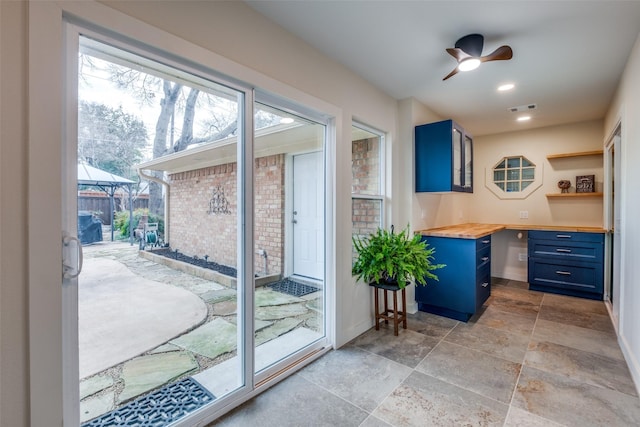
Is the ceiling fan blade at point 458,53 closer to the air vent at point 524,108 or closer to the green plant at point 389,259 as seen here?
the green plant at point 389,259

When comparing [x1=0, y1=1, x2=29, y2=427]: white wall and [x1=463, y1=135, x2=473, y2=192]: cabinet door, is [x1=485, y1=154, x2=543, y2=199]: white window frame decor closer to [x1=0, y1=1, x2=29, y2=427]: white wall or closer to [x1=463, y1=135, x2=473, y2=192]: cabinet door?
[x1=463, y1=135, x2=473, y2=192]: cabinet door

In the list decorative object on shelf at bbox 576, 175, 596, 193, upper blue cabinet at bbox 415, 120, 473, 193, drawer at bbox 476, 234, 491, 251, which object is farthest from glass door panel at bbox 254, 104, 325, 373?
decorative object on shelf at bbox 576, 175, 596, 193

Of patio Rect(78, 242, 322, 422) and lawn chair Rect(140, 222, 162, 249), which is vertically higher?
lawn chair Rect(140, 222, 162, 249)

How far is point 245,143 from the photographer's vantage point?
1888mm

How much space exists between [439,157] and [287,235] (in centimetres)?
185

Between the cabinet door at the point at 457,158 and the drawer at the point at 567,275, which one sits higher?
the cabinet door at the point at 457,158

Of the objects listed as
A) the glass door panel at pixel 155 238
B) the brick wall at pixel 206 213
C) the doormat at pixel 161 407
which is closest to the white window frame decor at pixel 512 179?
the brick wall at pixel 206 213

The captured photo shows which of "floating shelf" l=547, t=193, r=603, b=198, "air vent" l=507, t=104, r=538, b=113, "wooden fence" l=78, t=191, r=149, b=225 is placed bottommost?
"wooden fence" l=78, t=191, r=149, b=225

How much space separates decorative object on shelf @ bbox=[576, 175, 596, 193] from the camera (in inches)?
163

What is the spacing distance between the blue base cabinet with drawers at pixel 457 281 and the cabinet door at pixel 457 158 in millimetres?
649

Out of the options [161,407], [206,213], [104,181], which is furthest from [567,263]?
[104,181]

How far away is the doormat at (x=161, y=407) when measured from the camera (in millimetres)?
1586

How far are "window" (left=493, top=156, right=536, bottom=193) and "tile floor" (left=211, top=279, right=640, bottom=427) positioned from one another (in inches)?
91.3

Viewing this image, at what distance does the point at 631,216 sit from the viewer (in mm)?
2262
